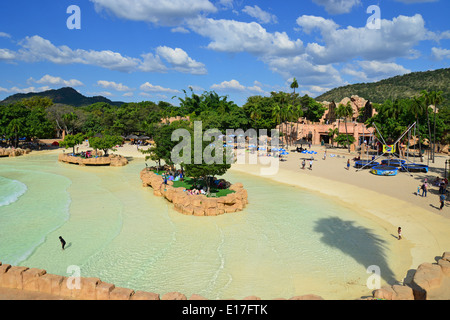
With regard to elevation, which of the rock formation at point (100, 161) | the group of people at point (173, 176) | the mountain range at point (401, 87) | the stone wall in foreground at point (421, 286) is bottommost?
the stone wall in foreground at point (421, 286)

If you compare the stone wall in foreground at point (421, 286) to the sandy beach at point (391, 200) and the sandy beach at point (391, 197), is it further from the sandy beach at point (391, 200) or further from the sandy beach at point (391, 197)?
the sandy beach at point (391, 197)

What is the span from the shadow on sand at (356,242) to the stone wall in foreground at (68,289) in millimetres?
6078

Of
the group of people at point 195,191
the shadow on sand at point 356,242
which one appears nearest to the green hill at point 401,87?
the shadow on sand at point 356,242

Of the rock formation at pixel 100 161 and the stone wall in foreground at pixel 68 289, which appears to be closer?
the stone wall in foreground at pixel 68 289

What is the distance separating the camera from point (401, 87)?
11275 centimetres

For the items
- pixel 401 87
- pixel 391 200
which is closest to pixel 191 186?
pixel 391 200

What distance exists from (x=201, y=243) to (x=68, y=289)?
7.51m

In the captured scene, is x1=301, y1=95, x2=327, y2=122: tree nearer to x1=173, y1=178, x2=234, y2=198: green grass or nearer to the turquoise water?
the turquoise water

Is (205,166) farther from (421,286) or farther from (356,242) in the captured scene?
(421,286)

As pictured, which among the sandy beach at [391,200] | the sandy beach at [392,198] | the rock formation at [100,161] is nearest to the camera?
the sandy beach at [391,200]

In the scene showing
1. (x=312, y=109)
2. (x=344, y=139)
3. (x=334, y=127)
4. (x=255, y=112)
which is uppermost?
(x=312, y=109)

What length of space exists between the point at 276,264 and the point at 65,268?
383 inches

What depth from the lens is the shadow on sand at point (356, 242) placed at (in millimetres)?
13523

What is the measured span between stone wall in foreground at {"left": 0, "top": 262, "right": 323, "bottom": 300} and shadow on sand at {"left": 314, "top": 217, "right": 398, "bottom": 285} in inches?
239
